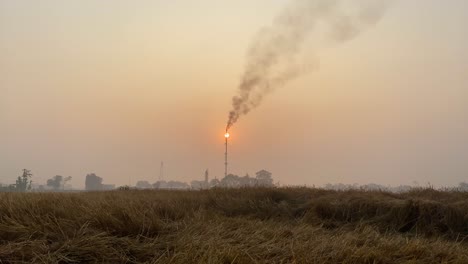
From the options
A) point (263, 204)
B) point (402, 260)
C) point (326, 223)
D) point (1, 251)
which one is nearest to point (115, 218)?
point (1, 251)

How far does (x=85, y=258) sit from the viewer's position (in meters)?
5.48

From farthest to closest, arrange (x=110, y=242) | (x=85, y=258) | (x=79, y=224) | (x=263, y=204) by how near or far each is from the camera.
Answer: (x=263, y=204)
(x=79, y=224)
(x=110, y=242)
(x=85, y=258)

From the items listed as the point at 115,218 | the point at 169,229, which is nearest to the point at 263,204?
the point at 169,229

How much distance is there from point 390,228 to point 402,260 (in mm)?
5448

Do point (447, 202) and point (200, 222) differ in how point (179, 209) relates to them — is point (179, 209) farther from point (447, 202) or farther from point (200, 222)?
point (447, 202)

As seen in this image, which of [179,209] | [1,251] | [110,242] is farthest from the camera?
[179,209]

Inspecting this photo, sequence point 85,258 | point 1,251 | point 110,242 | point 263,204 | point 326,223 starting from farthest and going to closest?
point 263,204, point 326,223, point 110,242, point 85,258, point 1,251

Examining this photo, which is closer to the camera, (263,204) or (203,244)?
(203,244)

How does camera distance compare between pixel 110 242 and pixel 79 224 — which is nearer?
pixel 110 242

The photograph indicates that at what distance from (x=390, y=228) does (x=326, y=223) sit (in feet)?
5.86

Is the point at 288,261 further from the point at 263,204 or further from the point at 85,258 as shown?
the point at 263,204

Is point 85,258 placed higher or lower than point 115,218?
lower

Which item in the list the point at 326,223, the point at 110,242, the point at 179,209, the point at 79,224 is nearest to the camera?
the point at 110,242

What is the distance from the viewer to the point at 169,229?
744cm
